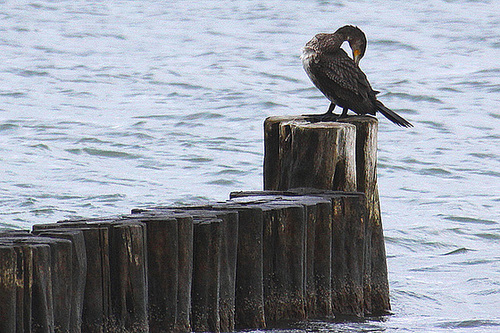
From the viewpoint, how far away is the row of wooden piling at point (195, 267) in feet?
13.1

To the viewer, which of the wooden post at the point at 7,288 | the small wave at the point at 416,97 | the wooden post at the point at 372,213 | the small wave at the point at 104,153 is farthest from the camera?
the small wave at the point at 416,97

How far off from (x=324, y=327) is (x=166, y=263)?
1148mm

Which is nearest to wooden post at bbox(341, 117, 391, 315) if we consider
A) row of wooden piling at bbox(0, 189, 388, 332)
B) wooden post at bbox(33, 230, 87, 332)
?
row of wooden piling at bbox(0, 189, 388, 332)

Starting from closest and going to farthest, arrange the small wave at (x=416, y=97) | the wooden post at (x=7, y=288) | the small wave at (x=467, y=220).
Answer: the wooden post at (x=7, y=288)
the small wave at (x=467, y=220)
the small wave at (x=416, y=97)

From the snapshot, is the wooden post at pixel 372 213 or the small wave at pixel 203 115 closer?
the wooden post at pixel 372 213

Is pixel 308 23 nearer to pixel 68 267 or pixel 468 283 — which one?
pixel 468 283

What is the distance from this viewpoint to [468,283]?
25.1 feet

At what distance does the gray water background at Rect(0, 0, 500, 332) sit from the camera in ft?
29.7

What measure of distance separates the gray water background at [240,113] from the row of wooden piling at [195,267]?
32cm

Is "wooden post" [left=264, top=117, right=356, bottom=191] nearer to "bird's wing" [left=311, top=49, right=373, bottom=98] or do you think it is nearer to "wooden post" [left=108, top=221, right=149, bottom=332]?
"bird's wing" [left=311, top=49, right=373, bottom=98]

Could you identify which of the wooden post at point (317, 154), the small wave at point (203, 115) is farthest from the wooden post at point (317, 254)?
the small wave at point (203, 115)

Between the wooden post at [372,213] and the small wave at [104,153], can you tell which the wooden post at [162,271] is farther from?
the small wave at [104,153]

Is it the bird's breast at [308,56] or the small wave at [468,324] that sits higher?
the bird's breast at [308,56]

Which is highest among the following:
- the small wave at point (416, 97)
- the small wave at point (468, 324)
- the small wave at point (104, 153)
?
the small wave at point (416, 97)
